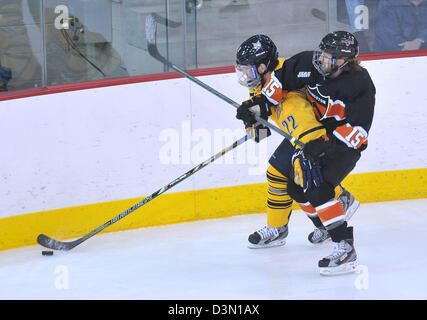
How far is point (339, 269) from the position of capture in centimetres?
342

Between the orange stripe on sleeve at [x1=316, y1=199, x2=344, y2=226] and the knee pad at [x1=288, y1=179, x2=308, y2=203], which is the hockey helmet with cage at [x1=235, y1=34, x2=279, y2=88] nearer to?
the knee pad at [x1=288, y1=179, x2=308, y2=203]

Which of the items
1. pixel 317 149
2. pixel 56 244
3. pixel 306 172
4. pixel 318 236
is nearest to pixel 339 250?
pixel 306 172

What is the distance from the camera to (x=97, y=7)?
14.6 feet

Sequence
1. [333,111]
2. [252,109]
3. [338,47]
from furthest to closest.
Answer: [252,109] → [333,111] → [338,47]

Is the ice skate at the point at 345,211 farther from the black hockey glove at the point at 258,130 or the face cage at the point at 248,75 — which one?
the face cage at the point at 248,75

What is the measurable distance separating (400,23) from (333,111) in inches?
67.9

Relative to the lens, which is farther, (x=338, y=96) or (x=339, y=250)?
(x=339, y=250)

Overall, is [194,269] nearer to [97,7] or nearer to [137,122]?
[137,122]

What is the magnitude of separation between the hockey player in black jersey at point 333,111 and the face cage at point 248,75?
0.08 m

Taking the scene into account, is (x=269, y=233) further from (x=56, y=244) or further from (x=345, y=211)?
(x=56, y=244)

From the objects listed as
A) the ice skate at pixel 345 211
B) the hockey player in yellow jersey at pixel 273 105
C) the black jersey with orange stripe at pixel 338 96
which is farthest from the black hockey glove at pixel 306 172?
the ice skate at pixel 345 211
